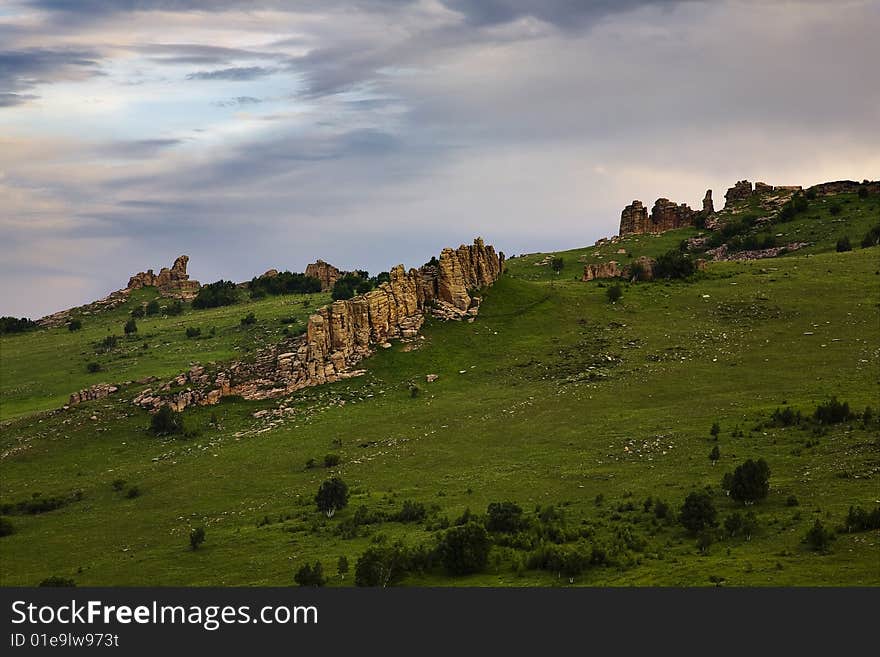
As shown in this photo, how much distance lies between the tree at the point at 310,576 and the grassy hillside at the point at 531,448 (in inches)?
60.7

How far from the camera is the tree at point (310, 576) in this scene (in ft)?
150

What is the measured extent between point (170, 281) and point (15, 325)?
29.9 metres

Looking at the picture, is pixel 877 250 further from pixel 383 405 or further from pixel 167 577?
pixel 167 577

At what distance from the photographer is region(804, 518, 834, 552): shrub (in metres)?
42.4

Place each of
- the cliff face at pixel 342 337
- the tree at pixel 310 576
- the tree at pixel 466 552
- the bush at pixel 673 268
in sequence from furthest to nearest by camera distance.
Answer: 1. the bush at pixel 673 268
2. the cliff face at pixel 342 337
3. the tree at pixel 466 552
4. the tree at pixel 310 576

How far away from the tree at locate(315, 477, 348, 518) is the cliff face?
1146 inches

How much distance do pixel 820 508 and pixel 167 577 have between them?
33461 millimetres

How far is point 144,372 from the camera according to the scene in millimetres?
116000

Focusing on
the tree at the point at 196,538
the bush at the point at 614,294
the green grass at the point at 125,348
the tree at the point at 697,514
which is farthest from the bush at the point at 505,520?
the bush at the point at 614,294

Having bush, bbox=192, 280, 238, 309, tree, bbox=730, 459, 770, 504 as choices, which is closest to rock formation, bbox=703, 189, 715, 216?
bush, bbox=192, 280, 238, 309

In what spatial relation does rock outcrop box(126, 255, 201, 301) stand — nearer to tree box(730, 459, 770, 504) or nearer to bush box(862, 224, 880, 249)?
bush box(862, 224, 880, 249)

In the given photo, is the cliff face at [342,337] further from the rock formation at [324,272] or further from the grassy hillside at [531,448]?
the rock formation at [324,272]

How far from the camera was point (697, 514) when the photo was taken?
4806 centimetres

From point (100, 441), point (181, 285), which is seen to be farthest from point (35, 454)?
point (181, 285)
